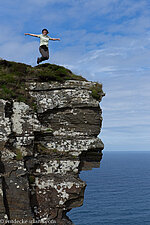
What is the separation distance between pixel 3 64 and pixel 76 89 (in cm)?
552

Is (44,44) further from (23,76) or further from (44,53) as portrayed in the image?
(23,76)

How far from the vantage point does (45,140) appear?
51.7ft

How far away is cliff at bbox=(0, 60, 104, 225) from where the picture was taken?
46.8ft

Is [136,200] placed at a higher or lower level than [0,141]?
lower

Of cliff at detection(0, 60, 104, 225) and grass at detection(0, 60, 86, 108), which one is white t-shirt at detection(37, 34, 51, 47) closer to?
grass at detection(0, 60, 86, 108)

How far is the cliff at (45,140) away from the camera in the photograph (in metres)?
14.3

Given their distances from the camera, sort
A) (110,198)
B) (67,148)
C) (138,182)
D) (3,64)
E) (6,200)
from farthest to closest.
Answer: (138,182)
(110,198)
(3,64)
(67,148)
(6,200)

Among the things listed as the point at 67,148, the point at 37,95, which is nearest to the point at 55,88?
the point at 37,95

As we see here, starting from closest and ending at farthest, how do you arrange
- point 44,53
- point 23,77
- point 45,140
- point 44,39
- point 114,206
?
point 45,140
point 23,77
point 44,39
point 44,53
point 114,206

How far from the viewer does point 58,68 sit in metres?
17.5

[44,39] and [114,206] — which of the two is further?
[114,206]

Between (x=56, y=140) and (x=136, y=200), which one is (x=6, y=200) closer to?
(x=56, y=140)

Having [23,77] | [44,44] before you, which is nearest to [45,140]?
[23,77]

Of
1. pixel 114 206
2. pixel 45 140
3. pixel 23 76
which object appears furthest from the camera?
pixel 114 206
